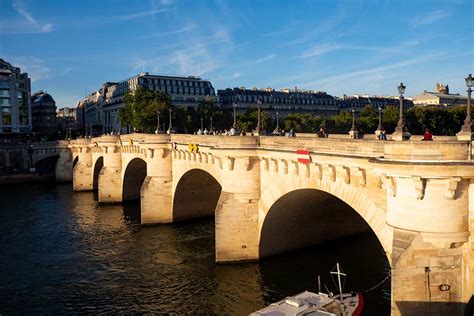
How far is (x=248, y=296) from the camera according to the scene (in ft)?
88.5

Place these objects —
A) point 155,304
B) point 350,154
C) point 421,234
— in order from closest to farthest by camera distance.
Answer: point 421,234 → point 350,154 → point 155,304

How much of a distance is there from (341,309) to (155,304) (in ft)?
37.6

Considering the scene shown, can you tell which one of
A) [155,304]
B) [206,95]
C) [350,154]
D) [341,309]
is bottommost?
[155,304]

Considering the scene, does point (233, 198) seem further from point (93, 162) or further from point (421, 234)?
point (93, 162)

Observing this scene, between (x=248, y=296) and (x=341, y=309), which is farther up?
(x=341, y=309)

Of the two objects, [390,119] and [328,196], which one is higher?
[390,119]

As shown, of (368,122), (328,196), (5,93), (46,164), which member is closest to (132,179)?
(328,196)

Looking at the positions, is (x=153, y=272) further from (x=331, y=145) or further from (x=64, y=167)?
(x=64, y=167)

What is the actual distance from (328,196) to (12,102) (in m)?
115

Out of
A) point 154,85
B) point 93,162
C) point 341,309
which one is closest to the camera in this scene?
point 341,309

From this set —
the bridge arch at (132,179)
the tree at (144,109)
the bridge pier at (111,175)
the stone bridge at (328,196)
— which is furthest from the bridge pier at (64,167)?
the bridge arch at (132,179)

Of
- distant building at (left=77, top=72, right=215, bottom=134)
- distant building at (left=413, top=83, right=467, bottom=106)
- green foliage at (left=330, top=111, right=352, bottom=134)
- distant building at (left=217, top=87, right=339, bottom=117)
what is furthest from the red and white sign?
distant building at (left=413, top=83, right=467, bottom=106)

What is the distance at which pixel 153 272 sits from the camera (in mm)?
32094

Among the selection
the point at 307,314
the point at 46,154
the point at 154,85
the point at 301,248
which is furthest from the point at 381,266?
the point at 154,85
